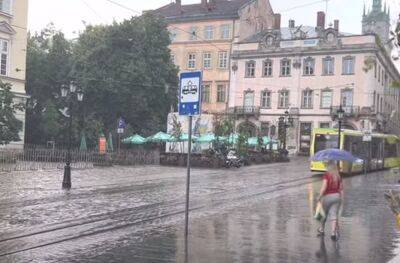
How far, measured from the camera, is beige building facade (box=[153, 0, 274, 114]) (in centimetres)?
8169

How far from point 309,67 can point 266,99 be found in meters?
6.77

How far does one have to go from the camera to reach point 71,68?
2344 inches

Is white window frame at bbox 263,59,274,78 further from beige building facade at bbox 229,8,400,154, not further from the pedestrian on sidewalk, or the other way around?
the pedestrian on sidewalk

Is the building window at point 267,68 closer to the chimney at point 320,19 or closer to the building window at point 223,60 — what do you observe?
the building window at point 223,60

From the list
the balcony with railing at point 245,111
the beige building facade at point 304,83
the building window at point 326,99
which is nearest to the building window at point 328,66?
the beige building facade at point 304,83

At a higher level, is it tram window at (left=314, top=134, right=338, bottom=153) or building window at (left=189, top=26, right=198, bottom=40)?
building window at (left=189, top=26, right=198, bottom=40)

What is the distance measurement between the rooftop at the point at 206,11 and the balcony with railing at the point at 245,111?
12081mm

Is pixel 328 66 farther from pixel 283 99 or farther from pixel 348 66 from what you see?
pixel 283 99

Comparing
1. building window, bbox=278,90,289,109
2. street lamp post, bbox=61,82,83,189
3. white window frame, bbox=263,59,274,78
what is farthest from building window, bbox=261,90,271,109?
street lamp post, bbox=61,82,83,189

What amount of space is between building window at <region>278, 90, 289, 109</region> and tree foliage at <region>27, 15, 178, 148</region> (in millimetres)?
20428

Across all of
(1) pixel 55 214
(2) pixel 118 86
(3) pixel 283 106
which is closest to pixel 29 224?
(1) pixel 55 214

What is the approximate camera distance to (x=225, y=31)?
3231 inches

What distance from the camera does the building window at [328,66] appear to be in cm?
7394

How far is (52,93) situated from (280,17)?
38617 mm
